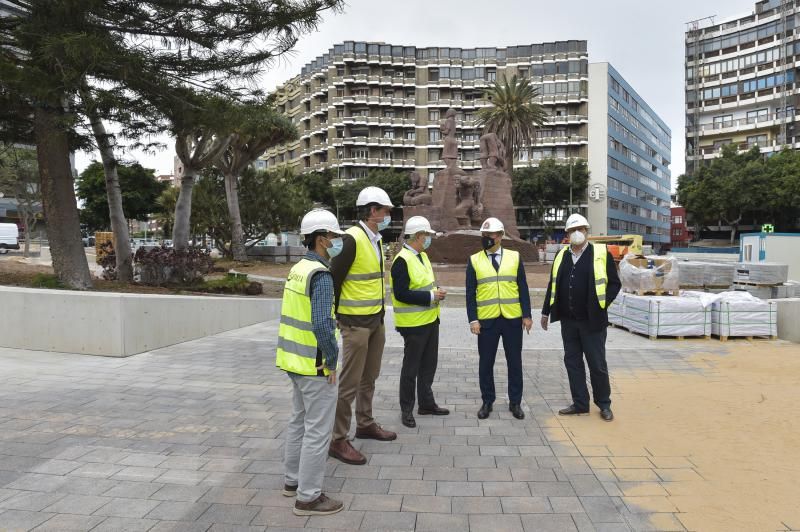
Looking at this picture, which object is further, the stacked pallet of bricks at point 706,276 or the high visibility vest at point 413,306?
the stacked pallet of bricks at point 706,276

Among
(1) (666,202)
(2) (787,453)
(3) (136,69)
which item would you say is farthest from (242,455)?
(1) (666,202)

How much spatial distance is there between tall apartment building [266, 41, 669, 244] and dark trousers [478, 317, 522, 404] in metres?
63.3

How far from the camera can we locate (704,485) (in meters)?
3.54

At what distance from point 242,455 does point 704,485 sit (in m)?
3.06

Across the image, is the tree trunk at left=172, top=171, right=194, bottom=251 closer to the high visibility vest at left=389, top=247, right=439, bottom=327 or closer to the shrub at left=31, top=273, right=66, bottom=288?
the shrub at left=31, top=273, right=66, bottom=288

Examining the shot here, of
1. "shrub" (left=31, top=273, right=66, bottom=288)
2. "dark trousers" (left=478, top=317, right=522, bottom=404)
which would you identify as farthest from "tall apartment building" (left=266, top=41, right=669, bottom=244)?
"dark trousers" (left=478, top=317, right=522, bottom=404)

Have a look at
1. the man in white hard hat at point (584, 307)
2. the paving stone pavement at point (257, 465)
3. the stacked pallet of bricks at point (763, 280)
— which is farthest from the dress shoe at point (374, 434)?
the stacked pallet of bricks at point (763, 280)

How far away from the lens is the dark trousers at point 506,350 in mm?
5020

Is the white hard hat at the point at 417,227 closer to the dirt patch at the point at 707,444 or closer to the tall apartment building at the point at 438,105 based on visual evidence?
the dirt patch at the point at 707,444

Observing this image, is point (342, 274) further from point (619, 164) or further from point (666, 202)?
A: point (666, 202)

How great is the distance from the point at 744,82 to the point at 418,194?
53318 mm

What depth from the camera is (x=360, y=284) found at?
413 cm

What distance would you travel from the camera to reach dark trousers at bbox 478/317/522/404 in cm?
502

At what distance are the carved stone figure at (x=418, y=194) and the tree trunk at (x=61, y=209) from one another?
61.5ft
